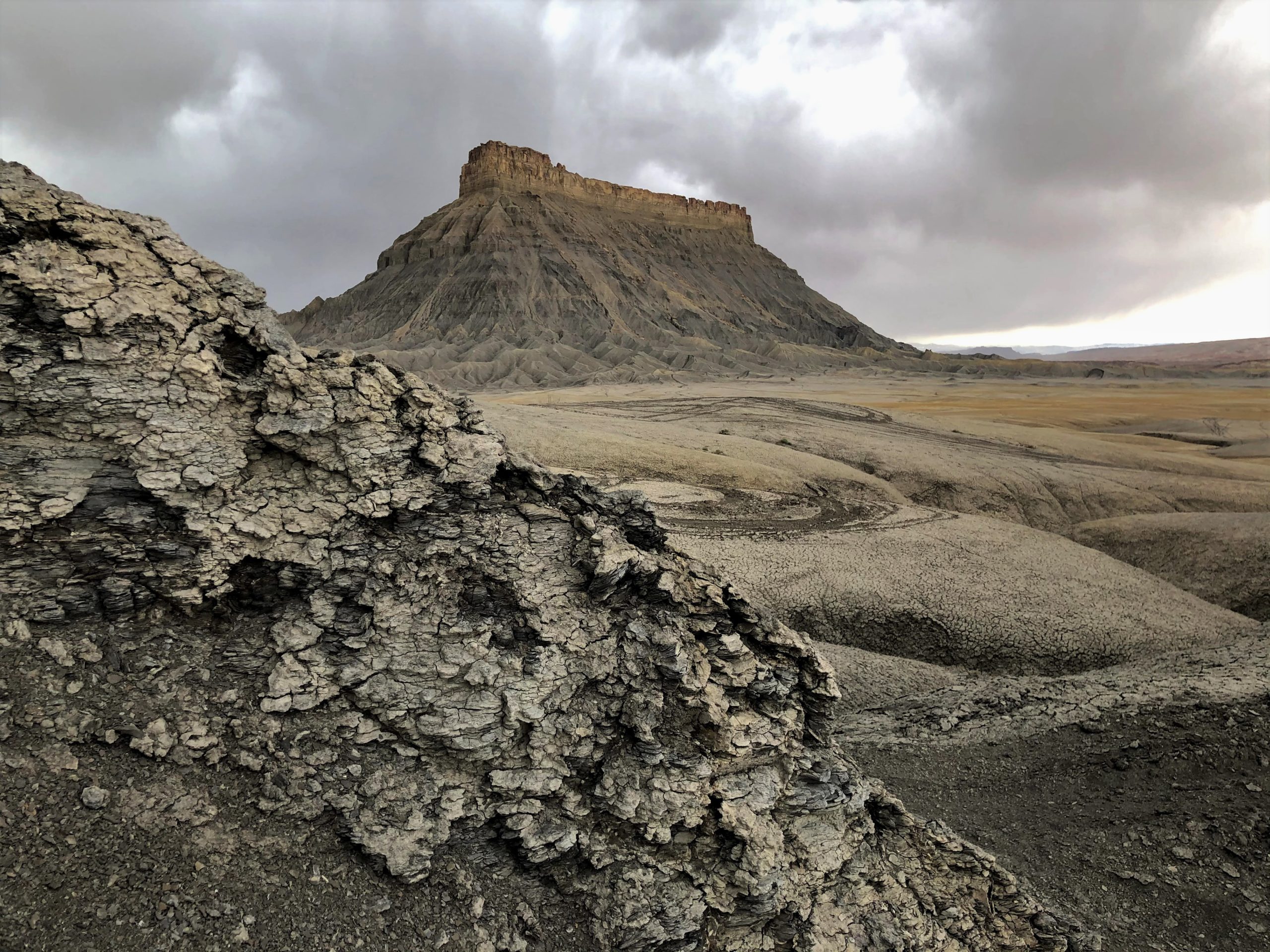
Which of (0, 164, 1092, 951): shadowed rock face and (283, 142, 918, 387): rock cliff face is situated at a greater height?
(283, 142, 918, 387): rock cliff face

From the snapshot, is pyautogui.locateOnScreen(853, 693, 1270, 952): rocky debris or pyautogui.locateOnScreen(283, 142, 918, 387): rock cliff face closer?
pyautogui.locateOnScreen(853, 693, 1270, 952): rocky debris

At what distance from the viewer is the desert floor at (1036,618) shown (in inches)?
339

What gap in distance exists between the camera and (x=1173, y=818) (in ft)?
28.9

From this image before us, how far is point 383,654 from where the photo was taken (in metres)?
5.61

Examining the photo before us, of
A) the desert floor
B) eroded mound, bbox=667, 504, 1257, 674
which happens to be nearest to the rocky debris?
the desert floor

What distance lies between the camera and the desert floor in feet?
28.2

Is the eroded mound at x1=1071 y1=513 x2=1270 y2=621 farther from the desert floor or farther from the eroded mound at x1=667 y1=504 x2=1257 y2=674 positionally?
the eroded mound at x1=667 y1=504 x2=1257 y2=674

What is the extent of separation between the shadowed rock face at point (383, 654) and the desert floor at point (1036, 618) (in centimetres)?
195

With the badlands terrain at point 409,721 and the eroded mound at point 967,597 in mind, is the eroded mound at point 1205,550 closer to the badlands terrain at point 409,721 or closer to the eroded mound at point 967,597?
the eroded mound at point 967,597

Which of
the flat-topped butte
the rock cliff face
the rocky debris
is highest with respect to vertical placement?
the flat-topped butte

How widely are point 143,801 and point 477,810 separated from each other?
232 centimetres

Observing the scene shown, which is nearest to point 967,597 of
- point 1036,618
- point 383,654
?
point 1036,618

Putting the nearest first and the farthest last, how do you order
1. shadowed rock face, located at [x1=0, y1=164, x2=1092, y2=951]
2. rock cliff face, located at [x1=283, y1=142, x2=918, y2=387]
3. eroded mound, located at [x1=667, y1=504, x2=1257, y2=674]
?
shadowed rock face, located at [x1=0, y1=164, x2=1092, y2=951]
eroded mound, located at [x1=667, y1=504, x2=1257, y2=674]
rock cliff face, located at [x1=283, y1=142, x2=918, y2=387]

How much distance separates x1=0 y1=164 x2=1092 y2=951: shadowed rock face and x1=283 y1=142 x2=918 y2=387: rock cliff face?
84.9 meters
